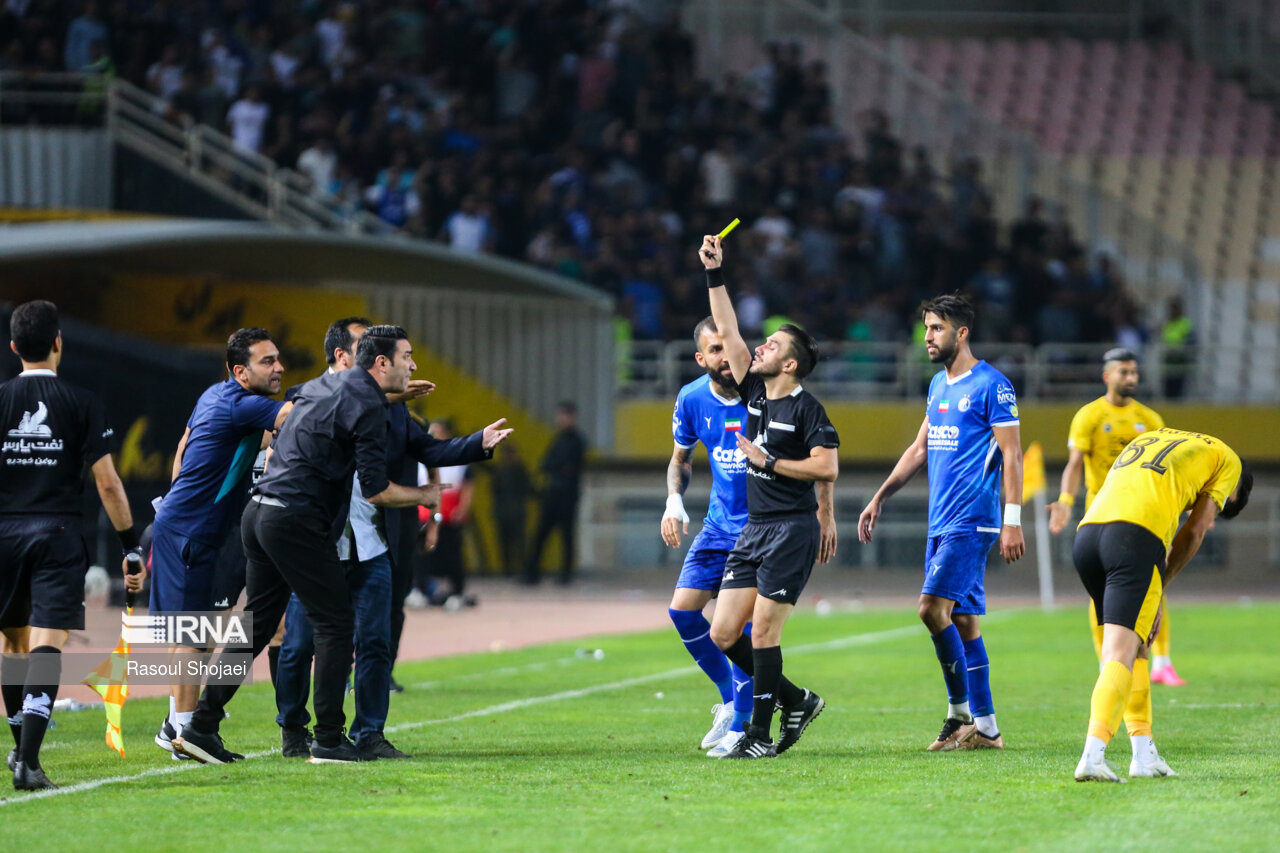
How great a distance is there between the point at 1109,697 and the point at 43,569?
488 cm

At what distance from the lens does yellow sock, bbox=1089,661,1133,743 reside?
7.75m

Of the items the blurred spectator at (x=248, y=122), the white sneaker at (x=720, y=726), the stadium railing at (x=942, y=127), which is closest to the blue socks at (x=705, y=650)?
the white sneaker at (x=720, y=726)

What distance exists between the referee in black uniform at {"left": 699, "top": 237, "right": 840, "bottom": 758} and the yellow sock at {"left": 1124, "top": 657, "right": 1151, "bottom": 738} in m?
1.59

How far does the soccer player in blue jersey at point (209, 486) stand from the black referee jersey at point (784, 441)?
241 cm

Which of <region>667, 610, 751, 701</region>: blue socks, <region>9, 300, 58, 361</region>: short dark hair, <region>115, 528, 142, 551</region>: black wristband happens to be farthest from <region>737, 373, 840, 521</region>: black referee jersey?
<region>9, 300, 58, 361</region>: short dark hair

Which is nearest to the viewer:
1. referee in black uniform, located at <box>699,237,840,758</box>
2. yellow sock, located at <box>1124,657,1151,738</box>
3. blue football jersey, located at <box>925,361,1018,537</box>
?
yellow sock, located at <box>1124,657,1151,738</box>

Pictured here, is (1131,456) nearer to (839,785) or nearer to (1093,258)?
(839,785)

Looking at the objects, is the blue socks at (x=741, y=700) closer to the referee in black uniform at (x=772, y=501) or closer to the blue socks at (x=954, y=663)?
the referee in black uniform at (x=772, y=501)

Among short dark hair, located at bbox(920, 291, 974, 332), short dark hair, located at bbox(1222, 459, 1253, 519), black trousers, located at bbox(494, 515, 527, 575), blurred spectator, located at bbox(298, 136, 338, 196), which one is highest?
blurred spectator, located at bbox(298, 136, 338, 196)

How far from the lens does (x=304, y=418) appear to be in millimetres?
8602

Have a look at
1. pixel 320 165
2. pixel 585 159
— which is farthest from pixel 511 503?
pixel 585 159

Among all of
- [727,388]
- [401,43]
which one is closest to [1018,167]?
[401,43]

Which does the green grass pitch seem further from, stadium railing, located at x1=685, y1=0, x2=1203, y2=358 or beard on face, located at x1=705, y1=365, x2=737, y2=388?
stadium railing, located at x1=685, y1=0, x2=1203, y2=358

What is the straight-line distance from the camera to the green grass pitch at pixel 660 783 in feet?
22.2
